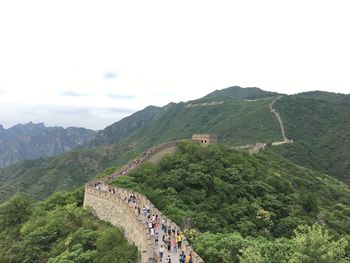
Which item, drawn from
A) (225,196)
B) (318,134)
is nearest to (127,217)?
(225,196)

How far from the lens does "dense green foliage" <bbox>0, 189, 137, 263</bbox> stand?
2137 cm

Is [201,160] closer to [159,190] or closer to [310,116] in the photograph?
[159,190]

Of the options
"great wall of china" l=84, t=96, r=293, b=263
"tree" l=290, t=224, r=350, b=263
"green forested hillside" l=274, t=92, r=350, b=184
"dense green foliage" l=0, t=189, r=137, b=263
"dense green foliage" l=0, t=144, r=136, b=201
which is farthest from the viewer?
"dense green foliage" l=0, t=144, r=136, b=201

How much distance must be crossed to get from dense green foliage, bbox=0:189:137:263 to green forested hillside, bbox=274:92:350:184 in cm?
7508

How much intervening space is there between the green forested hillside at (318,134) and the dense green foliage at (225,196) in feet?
178

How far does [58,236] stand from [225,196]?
17725mm

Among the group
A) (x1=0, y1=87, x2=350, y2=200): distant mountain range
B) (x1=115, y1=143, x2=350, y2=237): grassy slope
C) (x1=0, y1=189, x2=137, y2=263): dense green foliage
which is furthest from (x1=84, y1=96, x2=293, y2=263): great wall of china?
(x1=0, y1=87, x2=350, y2=200): distant mountain range

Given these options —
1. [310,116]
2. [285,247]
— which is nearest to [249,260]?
[285,247]

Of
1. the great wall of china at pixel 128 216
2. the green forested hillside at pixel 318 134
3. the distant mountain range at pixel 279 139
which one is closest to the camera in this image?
the great wall of china at pixel 128 216

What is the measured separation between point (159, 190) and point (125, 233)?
11746 millimetres

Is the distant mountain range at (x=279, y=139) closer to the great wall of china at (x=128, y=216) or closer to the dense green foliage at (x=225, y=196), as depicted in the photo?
the dense green foliage at (x=225, y=196)

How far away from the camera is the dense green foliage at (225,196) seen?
33.4 metres

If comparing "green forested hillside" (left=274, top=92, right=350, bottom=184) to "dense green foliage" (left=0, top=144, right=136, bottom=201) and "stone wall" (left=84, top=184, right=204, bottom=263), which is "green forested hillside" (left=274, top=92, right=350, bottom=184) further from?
"stone wall" (left=84, top=184, right=204, bottom=263)

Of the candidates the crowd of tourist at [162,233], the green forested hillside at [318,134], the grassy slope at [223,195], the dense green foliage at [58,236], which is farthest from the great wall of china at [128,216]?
the green forested hillside at [318,134]
